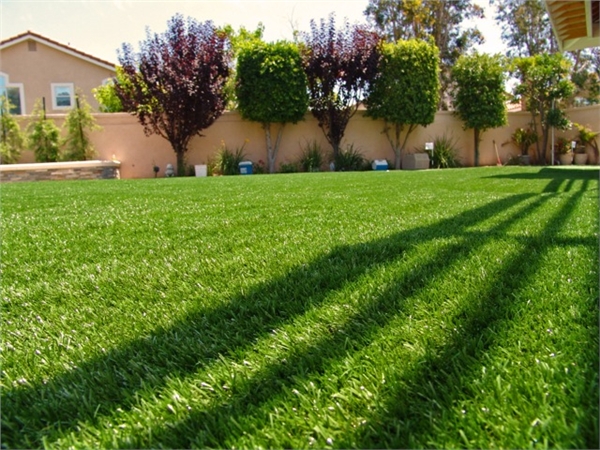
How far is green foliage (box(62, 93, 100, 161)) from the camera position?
12.4 meters

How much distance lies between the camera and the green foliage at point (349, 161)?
578 inches

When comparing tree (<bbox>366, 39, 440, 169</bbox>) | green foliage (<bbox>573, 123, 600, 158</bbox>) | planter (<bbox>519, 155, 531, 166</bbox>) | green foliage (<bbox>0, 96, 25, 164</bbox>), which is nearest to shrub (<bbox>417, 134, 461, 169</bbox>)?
tree (<bbox>366, 39, 440, 169</bbox>)

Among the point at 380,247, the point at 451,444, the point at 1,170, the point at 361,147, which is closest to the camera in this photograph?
the point at 451,444

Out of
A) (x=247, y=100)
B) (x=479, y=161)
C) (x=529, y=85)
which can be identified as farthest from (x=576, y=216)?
(x=529, y=85)

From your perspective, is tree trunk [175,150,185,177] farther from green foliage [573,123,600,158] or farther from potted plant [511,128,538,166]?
green foliage [573,123,600,158]

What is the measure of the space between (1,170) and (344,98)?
9.67 m

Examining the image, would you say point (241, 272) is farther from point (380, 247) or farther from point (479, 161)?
point (479, 161)

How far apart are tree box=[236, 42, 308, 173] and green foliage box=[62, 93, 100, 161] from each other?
4.25 m

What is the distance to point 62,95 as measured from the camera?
19234 mm

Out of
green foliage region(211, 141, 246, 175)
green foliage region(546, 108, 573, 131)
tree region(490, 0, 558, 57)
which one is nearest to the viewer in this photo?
green foliage region(211, 141, 246, 175)

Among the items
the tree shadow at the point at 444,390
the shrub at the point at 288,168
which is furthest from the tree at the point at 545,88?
the tree shadow at the point at 444,390

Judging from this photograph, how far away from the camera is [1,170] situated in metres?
10.8

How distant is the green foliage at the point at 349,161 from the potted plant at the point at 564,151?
7.45 m

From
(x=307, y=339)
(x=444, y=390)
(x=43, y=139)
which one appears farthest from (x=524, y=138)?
(x=444, y=390)
